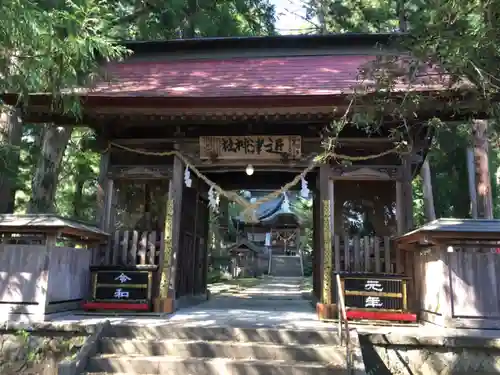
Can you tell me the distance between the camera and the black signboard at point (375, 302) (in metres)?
7.11

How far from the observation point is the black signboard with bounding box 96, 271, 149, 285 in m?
7.76

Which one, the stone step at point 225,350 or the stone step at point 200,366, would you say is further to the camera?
the stone step at point 225,350

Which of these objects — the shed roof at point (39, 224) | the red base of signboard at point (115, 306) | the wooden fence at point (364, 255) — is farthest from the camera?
the wooden fence at point (364, 255)

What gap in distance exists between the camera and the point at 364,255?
25.7ft

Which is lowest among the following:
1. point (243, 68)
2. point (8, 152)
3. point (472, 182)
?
point (8, 152)

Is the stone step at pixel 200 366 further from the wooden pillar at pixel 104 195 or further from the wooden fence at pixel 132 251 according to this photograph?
the wooden pillar at pixel 104 195

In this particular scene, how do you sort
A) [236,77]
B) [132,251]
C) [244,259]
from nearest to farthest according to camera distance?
[132,251] < [236,77] < [244,259]

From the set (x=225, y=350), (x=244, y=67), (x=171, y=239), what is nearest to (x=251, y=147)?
(x=171, y=239)

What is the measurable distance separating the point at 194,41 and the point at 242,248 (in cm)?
2021

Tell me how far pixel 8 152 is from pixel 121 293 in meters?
3.44

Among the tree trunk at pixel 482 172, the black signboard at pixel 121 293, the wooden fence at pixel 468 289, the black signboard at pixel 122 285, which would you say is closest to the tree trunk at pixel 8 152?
the black signboard at pixel 122 285

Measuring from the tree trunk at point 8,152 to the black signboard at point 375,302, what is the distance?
6.71 meters

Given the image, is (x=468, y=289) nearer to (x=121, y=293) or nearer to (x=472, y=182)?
(x=121, y=293)

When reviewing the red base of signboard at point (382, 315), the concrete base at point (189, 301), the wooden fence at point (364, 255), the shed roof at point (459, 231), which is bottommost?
the concrete base at point (189, 301)
